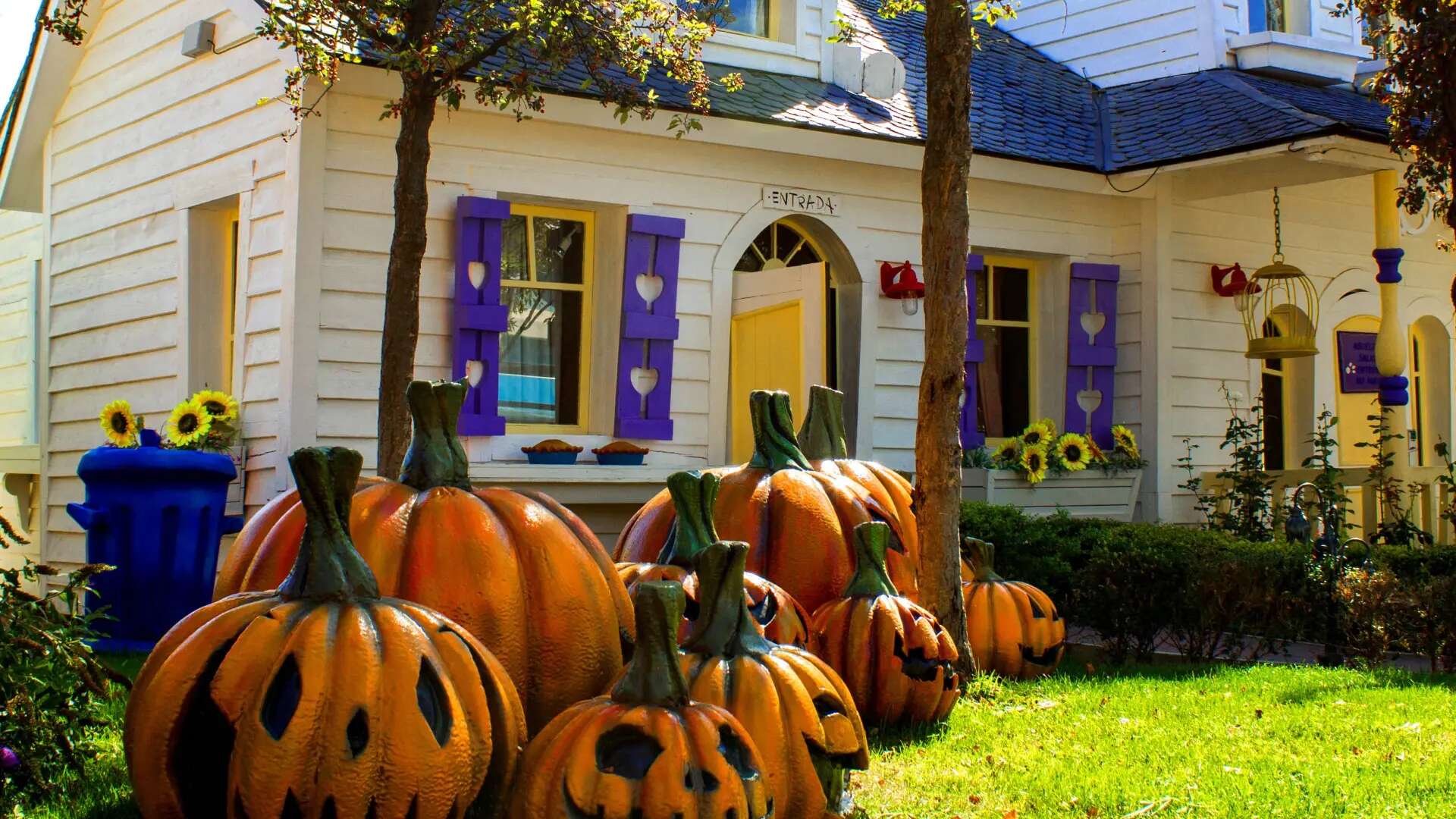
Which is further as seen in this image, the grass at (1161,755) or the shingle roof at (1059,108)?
the shingle roof at (1059,108)

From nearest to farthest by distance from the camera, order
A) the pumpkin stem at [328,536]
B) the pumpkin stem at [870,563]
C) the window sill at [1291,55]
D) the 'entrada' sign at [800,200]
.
→ the pumpkin stem at [328,536] → the pumpkin stem at [870,563] → the 'entrada' sign at [800,200] → the window sill at [1291,55]

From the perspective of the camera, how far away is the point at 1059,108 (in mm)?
12062

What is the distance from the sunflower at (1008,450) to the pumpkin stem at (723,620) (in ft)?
23.2

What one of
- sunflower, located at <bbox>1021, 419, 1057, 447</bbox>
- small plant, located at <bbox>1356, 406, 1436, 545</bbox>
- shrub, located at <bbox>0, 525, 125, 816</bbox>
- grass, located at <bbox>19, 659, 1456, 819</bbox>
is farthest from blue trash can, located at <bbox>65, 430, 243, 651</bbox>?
small plant, located at <bbox>1356, 406, 1436, 545</bbox>

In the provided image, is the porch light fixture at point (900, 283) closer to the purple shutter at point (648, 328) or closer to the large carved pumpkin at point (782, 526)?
the purple shutter at point (648, 328)

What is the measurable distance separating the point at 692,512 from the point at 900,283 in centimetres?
634

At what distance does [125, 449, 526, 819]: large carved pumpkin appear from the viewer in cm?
256

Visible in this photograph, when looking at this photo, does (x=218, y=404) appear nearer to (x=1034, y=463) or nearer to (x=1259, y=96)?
(x=1034, y=463)

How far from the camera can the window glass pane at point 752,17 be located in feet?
34.0

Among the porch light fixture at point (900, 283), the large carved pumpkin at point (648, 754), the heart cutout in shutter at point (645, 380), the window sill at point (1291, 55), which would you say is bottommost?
the large carved pumpkin at point (648, 754)

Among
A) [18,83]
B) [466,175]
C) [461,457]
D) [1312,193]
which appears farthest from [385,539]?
[1312,193]

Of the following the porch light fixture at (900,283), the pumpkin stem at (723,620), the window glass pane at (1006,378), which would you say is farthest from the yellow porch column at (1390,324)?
the pumpkin stem at (723,620)

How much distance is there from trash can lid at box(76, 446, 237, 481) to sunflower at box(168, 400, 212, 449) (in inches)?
14.8

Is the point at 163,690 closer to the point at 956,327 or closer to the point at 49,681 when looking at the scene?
the point at 49,681
